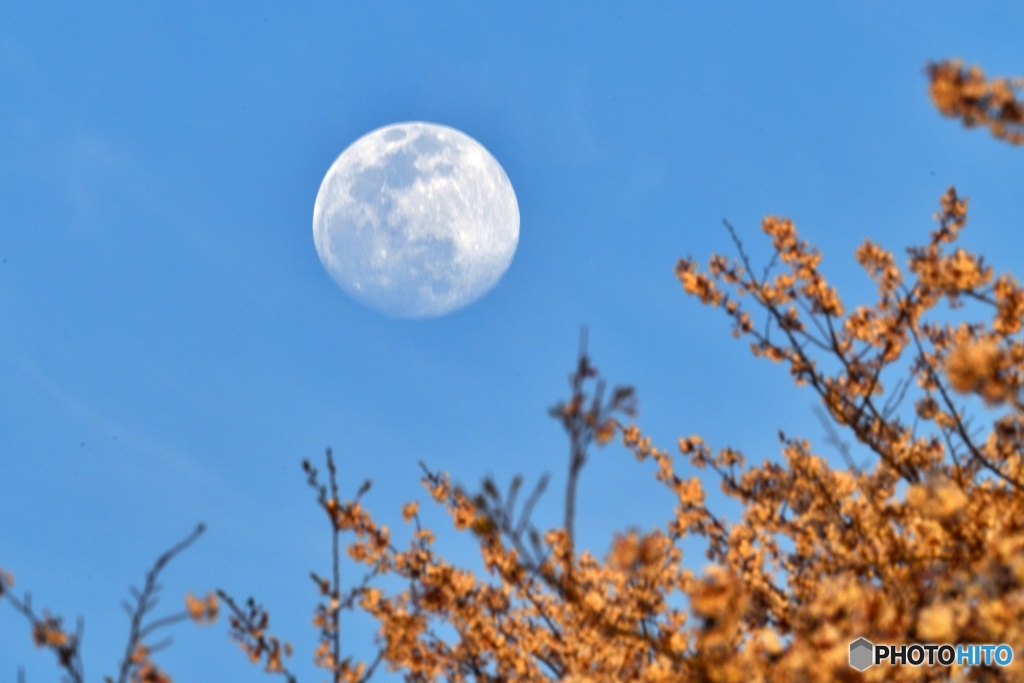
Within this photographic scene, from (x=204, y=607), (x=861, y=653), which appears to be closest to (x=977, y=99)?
(x=861, y=653)

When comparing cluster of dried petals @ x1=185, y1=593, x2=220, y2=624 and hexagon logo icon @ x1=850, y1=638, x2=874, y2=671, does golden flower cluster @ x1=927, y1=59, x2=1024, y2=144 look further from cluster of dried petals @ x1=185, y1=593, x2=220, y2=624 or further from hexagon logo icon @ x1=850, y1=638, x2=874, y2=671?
cluster of dried petals @ x1=185, y1=593, x2=220, y2=624

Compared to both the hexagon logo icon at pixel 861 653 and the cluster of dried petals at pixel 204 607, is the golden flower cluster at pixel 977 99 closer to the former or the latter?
the hexagon logo icon at pixel 861 653

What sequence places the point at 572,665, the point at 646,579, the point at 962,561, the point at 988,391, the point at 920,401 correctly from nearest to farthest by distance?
the point at 988,391
the point at 962,561
the point at 572,665
the point at 646,579
the point at 920,401

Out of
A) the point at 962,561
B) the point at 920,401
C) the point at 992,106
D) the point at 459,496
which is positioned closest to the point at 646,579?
the point at 459,496

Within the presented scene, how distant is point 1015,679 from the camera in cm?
320

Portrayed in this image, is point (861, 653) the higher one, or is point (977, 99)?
point (977, 99)

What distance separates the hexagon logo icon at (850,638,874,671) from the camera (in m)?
2.69

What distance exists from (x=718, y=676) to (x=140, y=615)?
118 inches

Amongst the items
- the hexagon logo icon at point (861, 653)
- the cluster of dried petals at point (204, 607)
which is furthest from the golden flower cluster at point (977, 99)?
the cluster of dried petals at point (204, 607)

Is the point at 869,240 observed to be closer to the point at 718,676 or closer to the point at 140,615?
the point at 718,676

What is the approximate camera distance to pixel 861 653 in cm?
279

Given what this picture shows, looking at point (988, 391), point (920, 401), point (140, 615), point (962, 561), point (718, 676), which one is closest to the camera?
point (718, 676)

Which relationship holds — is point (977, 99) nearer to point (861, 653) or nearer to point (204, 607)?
point (861, 653)

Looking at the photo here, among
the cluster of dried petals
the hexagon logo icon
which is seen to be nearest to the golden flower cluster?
the hexagon logo icon
